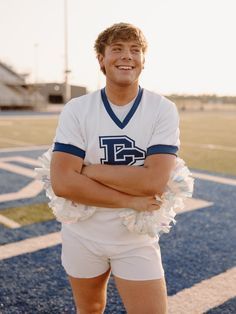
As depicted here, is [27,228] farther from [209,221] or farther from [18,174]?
[18,174]

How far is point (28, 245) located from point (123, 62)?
9.57ft

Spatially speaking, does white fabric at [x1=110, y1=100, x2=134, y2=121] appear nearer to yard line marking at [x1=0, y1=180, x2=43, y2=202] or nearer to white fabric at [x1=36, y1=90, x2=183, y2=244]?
white fabric at [x1=36, y1=90, x2=183, y2=244]

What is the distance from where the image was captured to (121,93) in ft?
6.63

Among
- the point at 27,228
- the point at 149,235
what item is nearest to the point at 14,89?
the point at 27,228

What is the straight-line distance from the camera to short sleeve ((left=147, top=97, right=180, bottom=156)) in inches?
78.0

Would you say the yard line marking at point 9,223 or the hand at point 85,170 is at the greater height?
the hand at point 85,170

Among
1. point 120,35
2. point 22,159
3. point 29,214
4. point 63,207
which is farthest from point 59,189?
point 22,159

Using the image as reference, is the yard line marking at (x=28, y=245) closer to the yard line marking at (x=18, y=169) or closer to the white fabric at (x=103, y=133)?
the white fabric at (x=103, y=133)

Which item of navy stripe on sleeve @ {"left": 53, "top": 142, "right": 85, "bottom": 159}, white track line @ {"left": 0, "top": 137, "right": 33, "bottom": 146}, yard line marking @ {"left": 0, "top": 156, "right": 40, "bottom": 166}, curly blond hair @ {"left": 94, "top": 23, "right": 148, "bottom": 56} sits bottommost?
white track line @ {"left": 0, "top": 137, "right": 33, "bottom": 146}

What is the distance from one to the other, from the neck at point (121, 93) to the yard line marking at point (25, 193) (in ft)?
14.6

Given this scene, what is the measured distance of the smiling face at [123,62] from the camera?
195cm

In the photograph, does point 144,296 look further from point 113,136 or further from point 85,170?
point 113,136

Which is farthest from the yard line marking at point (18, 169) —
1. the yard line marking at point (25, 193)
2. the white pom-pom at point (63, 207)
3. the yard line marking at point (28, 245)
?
the white pom-pom at point (63, 207)

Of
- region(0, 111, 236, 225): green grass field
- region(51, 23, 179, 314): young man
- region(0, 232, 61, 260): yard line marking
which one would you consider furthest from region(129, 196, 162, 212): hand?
region(0, 111, 236, 225): green grass field
